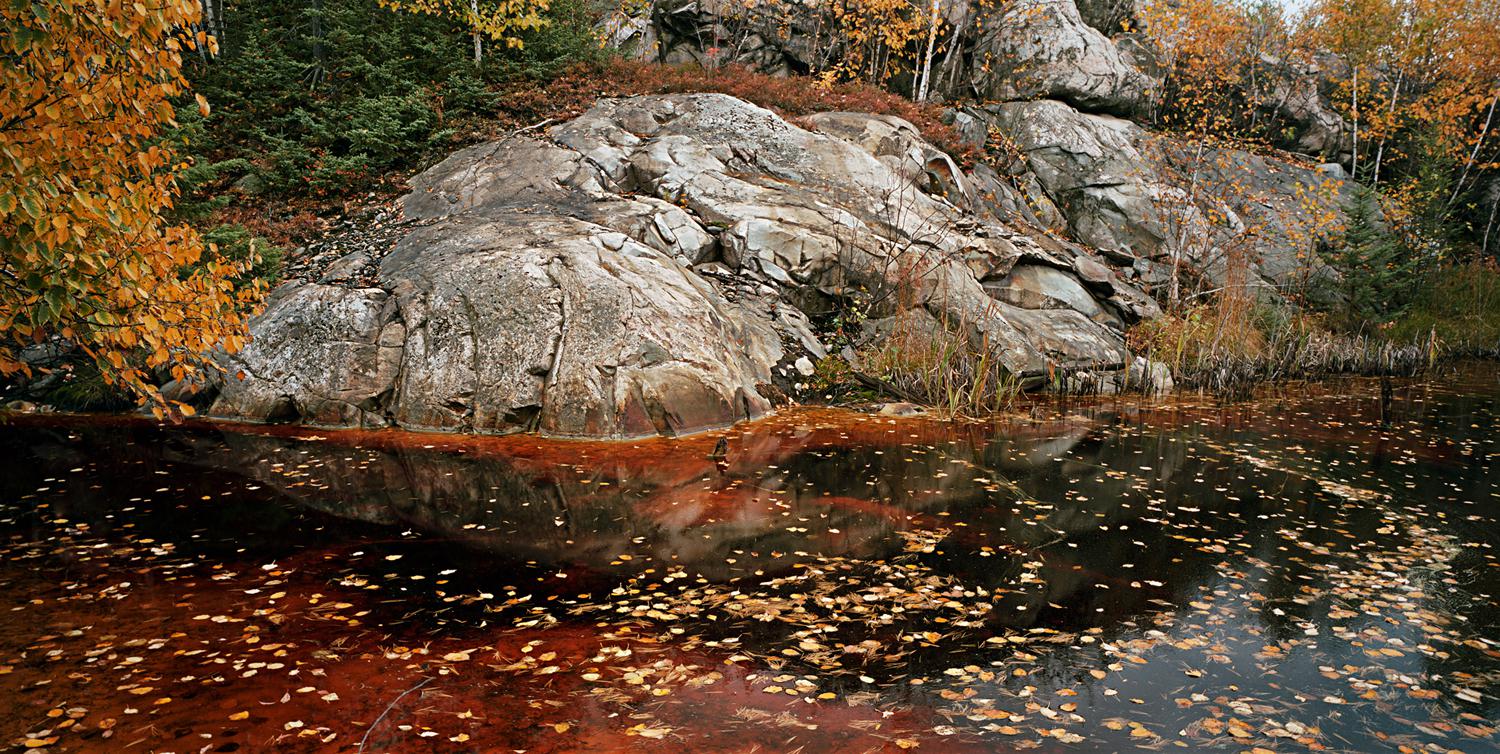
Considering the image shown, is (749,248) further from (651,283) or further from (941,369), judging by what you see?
(941,369)

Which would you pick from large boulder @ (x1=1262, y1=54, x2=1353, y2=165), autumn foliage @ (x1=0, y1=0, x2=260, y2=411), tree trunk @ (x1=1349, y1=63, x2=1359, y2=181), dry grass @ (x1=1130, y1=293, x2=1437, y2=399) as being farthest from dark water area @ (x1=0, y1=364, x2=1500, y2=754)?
large boulder @ (x1=1262, y1=54, x2=1353, y2=165)

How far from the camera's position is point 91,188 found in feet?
16.8

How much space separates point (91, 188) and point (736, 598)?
490 centimetres

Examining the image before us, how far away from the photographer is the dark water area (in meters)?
3.83

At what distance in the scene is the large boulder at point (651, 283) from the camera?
33.2ft

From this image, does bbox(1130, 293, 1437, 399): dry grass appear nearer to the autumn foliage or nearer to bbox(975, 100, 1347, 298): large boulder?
bbox(975, 100, 1347, 298): large boulder

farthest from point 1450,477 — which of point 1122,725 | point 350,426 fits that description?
point 350,426

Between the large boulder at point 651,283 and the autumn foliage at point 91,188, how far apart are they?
4.79 meters

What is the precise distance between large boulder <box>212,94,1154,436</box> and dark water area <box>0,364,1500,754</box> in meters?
1.07

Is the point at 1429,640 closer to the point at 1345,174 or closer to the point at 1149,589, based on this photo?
A: the point at 1149,589

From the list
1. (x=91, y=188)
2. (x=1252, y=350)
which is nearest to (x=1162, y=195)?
(x=1252, y=350)

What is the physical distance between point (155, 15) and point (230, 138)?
13.2m

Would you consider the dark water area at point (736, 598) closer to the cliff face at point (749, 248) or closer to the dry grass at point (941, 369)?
the cliff face at point (749, 248)

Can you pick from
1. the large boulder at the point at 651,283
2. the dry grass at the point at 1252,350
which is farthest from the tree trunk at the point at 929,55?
the dry grass at the point at 1252,350
